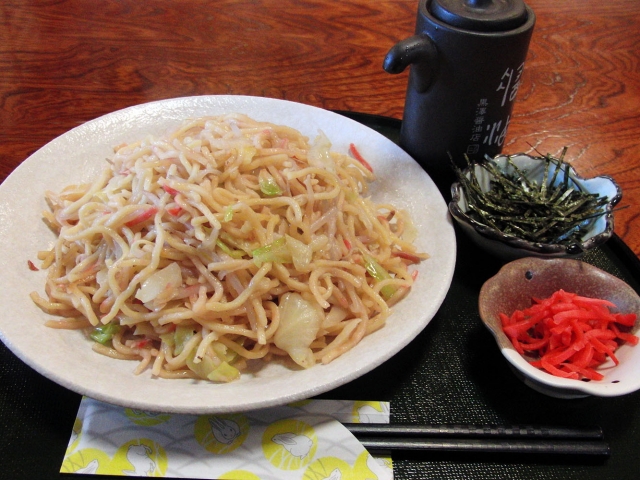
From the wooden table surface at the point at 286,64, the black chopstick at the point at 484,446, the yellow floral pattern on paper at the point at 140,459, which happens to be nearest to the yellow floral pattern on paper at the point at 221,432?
the yellow floral pattern on paper at the point at 140,459

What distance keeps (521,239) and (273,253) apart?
87 cm

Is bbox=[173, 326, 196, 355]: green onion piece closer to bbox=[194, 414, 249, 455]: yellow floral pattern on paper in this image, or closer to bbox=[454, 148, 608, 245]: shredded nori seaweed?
bbox=[194, 414, 249, 455]: yellow floral pattern on paper

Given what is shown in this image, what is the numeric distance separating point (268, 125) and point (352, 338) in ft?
3.06

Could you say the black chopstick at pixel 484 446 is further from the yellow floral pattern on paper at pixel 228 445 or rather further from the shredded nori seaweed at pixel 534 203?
the shredded nori seaweed at pixel 534 203

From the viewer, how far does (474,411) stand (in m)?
1.50

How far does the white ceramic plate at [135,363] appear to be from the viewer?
1.32 metres

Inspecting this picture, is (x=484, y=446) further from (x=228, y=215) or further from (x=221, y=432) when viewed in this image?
(x=228, y=215)

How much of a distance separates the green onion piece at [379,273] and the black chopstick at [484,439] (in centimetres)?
45

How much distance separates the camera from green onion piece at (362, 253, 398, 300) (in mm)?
1702

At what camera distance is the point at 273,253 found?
157 cm

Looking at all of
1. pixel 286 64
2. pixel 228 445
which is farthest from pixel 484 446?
pixel 286 64

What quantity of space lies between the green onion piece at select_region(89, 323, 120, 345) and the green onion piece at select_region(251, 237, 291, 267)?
19.7 inches

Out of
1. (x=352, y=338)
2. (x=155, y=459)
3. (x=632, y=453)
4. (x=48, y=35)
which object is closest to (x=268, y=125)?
(x=352, y=338)

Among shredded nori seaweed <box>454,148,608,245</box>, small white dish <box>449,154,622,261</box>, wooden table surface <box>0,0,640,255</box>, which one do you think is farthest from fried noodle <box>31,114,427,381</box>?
wooden table surface <box>0,0,640,255</box>
